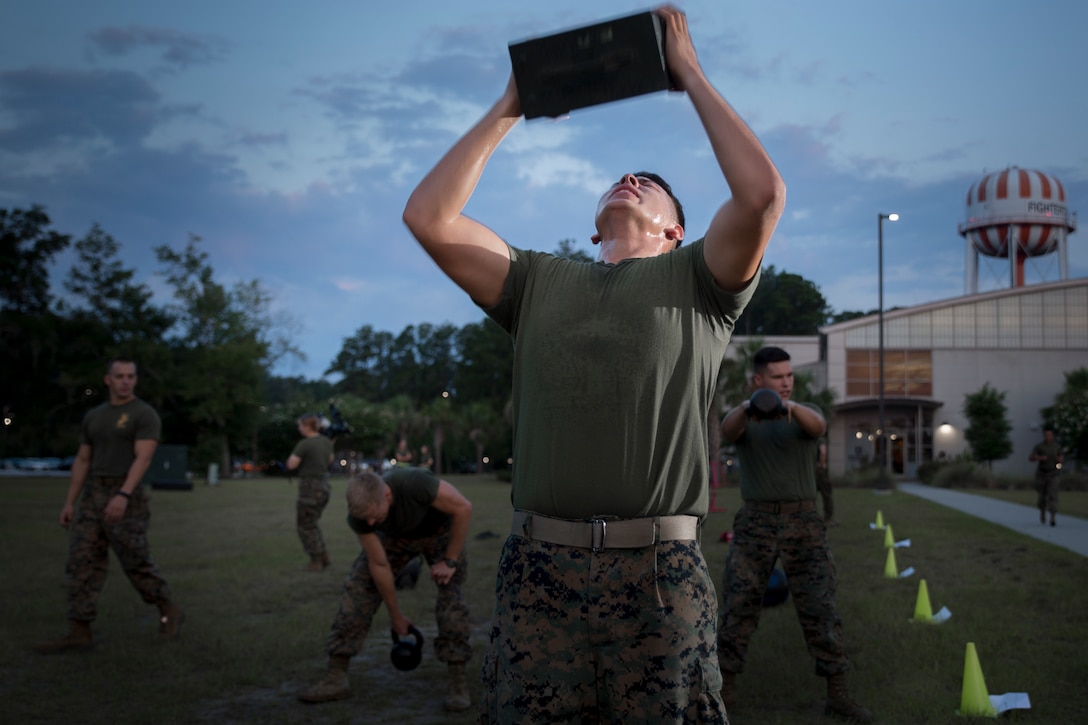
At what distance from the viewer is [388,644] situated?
8789mm

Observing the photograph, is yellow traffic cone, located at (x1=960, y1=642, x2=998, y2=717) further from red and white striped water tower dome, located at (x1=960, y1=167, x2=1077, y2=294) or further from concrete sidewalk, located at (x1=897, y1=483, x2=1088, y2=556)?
red and white striped water tower dome, located at (x1=960, y1=167, x2=1077, y2=294)

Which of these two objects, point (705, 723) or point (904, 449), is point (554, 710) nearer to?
point (705, 723)

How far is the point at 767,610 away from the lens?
9.79m

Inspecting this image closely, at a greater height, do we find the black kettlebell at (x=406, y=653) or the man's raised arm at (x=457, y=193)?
the man's raised arm at (x=457, y=193)

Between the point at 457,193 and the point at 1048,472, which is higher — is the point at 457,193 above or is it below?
above

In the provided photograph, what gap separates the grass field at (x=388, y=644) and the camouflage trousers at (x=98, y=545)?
1.69ft

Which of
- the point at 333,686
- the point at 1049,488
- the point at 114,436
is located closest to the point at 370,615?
the point at 333,686

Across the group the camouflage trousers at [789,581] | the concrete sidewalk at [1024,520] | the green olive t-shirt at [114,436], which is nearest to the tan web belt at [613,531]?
the camouflage trousers at [789,581]

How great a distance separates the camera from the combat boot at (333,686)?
6.64 metres

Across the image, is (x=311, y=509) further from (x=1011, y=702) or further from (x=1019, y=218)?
(x=1019, y=218)

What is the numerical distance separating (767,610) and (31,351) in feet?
191

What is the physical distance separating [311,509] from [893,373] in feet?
157

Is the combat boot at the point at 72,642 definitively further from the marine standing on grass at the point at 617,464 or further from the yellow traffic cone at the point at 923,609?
the yellow traffic cone at the point at 923,609

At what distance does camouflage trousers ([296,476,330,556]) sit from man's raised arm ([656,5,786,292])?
1142 centimetres
